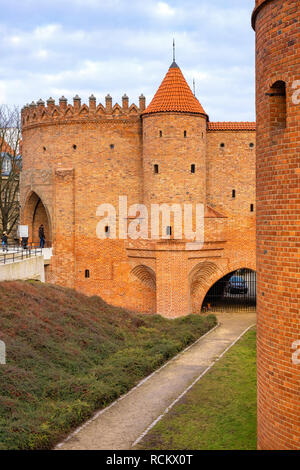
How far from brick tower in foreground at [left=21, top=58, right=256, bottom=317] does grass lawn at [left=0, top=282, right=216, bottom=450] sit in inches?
127

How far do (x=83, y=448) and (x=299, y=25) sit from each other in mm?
8089

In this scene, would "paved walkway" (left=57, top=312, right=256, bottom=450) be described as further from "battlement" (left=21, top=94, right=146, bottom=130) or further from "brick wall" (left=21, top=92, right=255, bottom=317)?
"battlement" (left=21, top=94, right=146, bottom=130)

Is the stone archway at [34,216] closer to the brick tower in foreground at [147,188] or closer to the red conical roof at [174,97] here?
the brick tower in foreground at [147,188]

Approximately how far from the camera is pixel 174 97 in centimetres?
2292

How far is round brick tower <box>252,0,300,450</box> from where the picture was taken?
621 centimetres

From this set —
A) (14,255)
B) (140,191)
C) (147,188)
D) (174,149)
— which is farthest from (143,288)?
(174,149)

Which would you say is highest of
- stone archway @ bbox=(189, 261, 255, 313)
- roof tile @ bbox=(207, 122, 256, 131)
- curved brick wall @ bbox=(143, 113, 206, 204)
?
roof tile @ bbox=(207, 122, 256, 131)

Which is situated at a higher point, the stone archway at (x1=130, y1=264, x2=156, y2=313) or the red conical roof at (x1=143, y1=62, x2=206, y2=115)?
the red conical roof at (x1=143, y1=62, x2=206, y2=115)

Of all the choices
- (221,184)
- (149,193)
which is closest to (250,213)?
(221,184)

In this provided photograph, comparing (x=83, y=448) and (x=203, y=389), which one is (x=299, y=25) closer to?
(x=83, y=448)

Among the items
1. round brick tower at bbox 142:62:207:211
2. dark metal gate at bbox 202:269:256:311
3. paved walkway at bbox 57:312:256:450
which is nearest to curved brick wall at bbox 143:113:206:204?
round brick tower at bbox 142:62:207:211

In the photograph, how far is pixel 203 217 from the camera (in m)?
23.0

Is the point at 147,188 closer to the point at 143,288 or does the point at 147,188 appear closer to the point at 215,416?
the point at 143,288

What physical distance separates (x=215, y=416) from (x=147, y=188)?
43.3 feet
